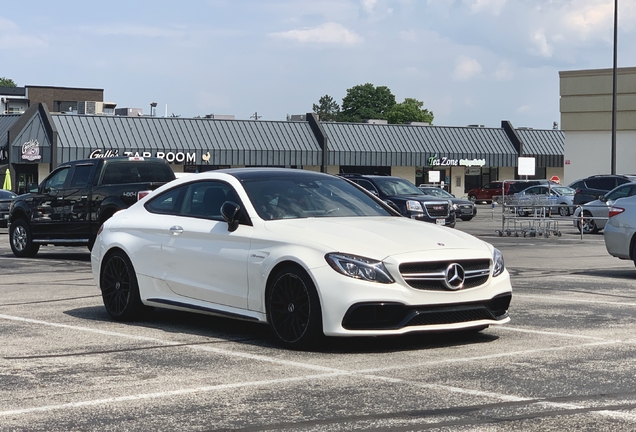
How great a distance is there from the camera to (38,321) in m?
10.1

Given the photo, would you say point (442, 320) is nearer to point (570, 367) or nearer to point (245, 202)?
point (570, 367)

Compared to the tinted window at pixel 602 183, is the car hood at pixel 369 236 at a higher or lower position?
lower

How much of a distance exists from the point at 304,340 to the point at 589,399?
2.57m

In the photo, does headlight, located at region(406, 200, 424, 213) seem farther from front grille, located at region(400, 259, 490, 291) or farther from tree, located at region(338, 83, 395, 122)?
tree, located at region(338, 83, 395, 122)

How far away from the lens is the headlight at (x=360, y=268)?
7902 mm

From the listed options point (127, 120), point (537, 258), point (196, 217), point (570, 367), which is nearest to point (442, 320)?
point (570, 367)

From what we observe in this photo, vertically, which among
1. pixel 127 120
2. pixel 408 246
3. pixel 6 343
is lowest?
pixel 6 343

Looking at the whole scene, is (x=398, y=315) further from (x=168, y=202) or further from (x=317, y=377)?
(x=168, y=202)

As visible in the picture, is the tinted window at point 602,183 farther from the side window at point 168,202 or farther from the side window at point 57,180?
the side window at point 168,202

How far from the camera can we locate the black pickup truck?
19.3 meters

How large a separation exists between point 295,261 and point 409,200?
19.5 metres

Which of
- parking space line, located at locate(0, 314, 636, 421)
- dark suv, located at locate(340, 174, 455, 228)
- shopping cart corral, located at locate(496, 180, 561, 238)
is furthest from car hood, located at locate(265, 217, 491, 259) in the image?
shopping cart corral, located at locate(496, 180, 561, 238)

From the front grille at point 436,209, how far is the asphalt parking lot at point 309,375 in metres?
16.1

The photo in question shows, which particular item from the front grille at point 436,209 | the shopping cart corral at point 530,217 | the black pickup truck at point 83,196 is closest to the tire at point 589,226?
the shopping cart corral at point 530,217
